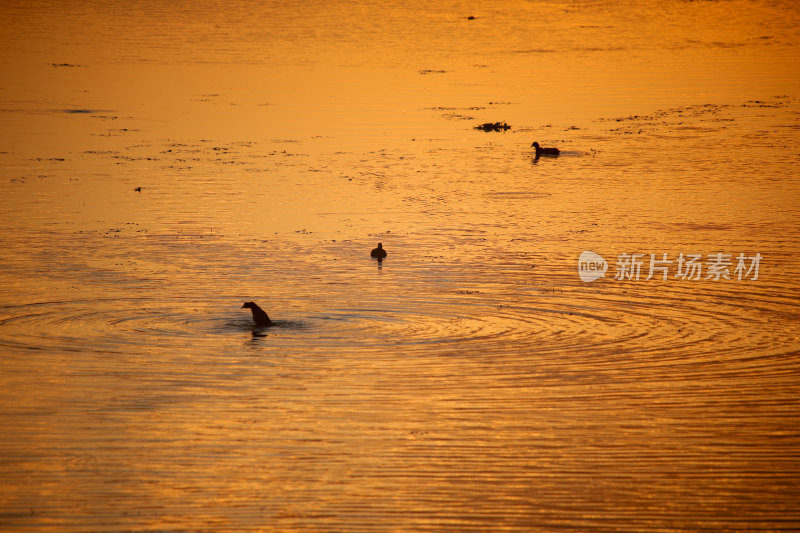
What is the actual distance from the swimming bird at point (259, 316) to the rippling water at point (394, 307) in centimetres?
20

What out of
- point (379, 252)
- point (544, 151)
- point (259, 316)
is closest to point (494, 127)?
point (544, 151)

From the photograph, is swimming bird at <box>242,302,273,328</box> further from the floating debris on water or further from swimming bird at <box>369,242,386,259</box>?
the floating debris on water

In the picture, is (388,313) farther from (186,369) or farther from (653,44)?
(653,44)

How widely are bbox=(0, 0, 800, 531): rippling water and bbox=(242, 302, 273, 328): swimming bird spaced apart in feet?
0.64

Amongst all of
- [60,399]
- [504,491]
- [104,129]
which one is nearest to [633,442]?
[504,491]

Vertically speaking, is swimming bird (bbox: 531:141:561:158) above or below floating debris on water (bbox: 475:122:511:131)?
below

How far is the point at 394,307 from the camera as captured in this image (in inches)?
696

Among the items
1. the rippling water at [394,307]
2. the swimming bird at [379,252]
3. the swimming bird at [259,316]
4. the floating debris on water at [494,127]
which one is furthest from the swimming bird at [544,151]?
the swimming bird at [259,316]

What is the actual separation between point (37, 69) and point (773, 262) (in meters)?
34.9

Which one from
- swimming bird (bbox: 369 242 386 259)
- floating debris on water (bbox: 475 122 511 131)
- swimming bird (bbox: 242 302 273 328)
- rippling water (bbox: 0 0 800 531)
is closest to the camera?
rippling water (bbox: 0 0 800 531)

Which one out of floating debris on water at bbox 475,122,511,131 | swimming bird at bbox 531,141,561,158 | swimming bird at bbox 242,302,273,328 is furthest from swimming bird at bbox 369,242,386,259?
floating debris on water at bbox 475,122,511,131

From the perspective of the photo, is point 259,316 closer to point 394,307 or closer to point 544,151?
point 394,307

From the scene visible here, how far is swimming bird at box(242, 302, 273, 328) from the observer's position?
16.3m

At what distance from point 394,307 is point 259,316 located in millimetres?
2533
